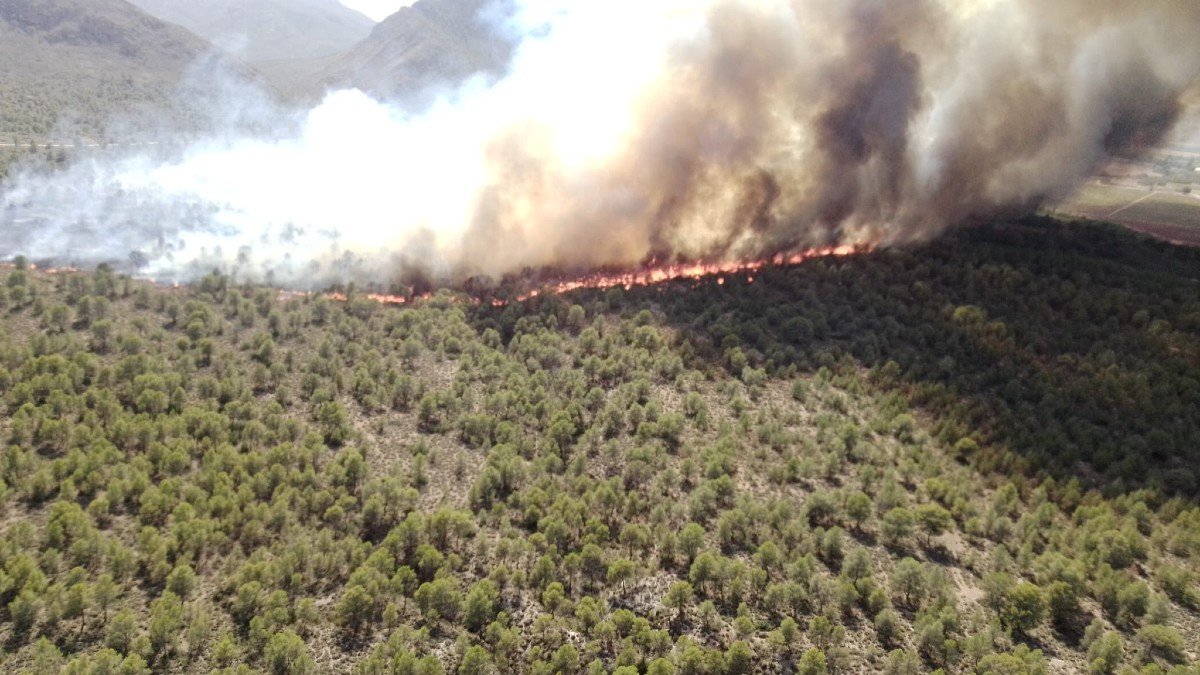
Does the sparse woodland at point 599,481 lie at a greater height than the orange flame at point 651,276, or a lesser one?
lesser

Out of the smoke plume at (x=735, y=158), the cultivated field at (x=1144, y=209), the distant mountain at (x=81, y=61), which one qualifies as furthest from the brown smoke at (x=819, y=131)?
the distant mountain at (x=81, y=61)

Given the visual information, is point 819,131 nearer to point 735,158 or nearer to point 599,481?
point 735,158

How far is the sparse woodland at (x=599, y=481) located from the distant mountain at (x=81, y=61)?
3302 inches

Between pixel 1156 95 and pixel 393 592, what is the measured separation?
6902 cm

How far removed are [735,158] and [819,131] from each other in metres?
8.12

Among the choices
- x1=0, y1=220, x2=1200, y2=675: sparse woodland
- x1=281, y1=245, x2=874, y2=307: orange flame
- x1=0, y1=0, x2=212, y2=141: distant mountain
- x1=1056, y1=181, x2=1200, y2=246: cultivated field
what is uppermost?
x1=0, y1=0, x2=212, y2=141: distant mountain

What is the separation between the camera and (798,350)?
39625 millimetres

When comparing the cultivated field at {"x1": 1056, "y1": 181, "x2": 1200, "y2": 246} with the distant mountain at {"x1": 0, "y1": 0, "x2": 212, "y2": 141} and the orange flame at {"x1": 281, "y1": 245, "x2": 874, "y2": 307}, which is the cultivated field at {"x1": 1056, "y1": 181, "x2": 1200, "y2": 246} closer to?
the orange flame at {"x1": 281, "y1": 245, "x2": 874, "y2": 307}

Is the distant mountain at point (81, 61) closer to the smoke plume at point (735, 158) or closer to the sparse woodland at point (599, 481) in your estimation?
the smoke plume at point (735, 158)

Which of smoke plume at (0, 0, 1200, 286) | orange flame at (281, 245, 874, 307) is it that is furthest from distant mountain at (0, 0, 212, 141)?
orange flame at (281, 245, 874, 307)

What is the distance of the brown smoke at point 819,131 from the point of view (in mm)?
51562

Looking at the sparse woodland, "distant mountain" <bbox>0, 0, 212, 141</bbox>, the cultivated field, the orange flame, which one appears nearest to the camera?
the sparse woodland

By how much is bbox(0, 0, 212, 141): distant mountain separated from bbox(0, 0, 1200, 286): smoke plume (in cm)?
6205

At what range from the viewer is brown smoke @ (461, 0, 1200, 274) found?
169 ft
